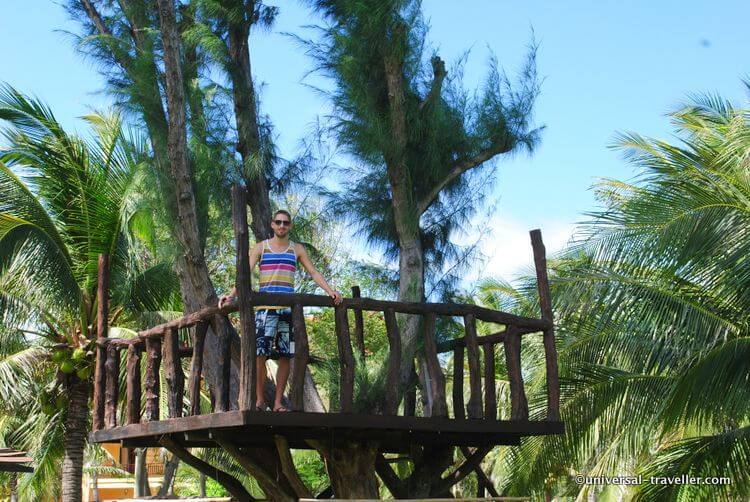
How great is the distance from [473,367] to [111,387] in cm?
351

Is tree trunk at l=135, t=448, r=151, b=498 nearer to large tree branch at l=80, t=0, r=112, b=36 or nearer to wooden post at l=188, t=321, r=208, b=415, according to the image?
large tree branch at l=80, t=0, r=112, b=36

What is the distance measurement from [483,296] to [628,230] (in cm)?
1250

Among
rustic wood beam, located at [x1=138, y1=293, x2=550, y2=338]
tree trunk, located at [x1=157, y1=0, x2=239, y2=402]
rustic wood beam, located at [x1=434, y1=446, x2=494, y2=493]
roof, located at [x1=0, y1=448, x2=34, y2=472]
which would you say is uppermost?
tree trunk, located at [x1=157, y1=0, x2=239, y2=402]

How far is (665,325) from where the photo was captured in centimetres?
1102

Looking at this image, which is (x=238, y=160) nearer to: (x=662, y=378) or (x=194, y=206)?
(x=194, y=206)

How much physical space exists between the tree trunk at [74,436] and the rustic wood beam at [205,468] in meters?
4.25

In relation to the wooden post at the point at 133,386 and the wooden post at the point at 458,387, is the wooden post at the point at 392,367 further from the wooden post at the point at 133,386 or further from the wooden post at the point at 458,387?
the wooden post at the point at 133,386

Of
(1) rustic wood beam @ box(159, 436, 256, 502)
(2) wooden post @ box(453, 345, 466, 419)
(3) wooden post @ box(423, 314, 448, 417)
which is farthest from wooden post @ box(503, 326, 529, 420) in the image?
(1) rustic wood beam @ box(159, 436, 256, 502)

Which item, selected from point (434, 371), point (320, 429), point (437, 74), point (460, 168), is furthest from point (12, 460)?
point (437, 74)

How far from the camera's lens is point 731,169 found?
427 inches

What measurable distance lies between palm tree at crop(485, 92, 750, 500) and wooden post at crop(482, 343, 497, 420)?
7.00ft

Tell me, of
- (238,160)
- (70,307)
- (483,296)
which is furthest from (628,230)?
(483,296)

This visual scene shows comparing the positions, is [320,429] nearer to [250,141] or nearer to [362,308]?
[362,308]

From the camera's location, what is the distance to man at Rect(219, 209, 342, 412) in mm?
7672
